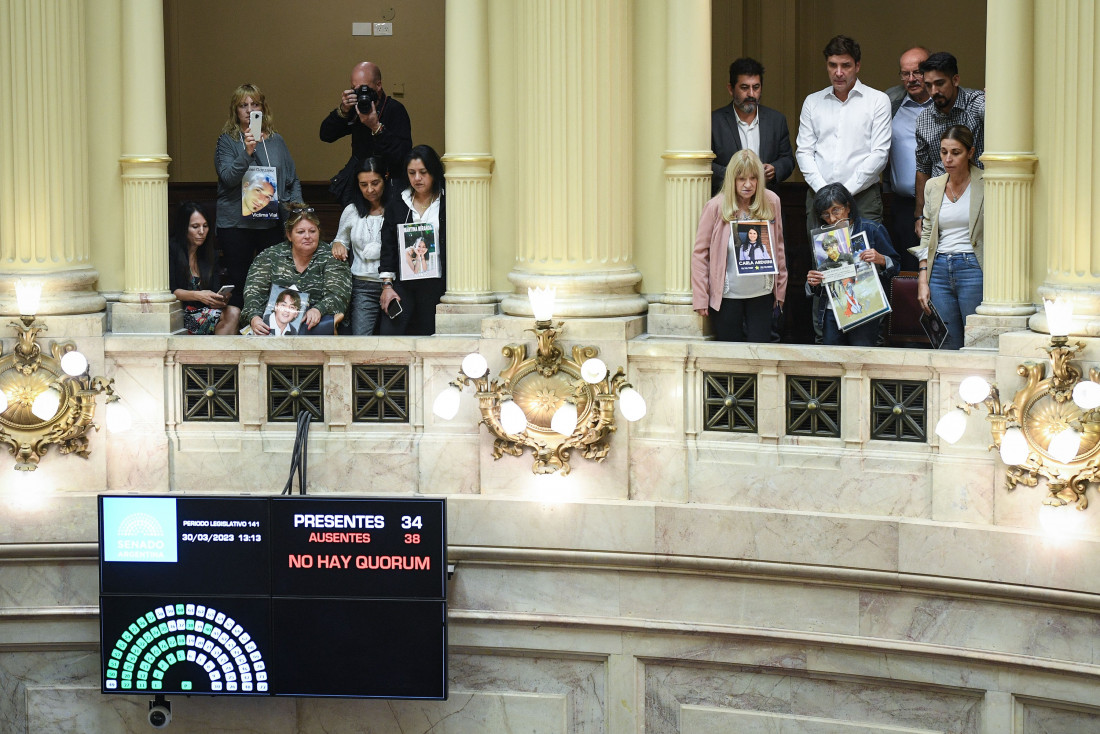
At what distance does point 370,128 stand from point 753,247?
2556 mm

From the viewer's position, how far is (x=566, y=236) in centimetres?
1141

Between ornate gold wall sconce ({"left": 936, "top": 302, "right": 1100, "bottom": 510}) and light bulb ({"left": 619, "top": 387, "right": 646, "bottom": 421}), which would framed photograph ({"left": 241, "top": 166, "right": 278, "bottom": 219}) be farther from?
ornate gold wall sconce ({"left": 936, "top": 302, "right": 1100, "bottom": 510})

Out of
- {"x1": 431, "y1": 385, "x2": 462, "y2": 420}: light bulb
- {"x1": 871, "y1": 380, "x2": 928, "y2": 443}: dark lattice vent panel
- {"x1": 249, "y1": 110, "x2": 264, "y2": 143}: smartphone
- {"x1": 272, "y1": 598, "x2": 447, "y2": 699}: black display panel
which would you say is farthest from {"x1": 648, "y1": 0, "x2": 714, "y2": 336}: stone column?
{"x1": 249, "y1": 110, "x2": 264, "y2": 143}: smartphone

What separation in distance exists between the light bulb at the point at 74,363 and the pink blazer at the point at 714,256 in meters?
3.59

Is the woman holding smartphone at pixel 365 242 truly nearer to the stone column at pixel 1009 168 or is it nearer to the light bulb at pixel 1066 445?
the stone column at pixel 1009 168

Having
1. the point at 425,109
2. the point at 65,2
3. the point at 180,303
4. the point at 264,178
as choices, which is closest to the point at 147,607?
the point at 180,303

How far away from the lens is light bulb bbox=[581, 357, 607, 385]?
10.9 meters

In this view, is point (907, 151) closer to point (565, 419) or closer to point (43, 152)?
point (565, 419)

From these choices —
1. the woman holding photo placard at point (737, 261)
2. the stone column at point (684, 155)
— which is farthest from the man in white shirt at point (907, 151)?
the stone column at point (684, 155)

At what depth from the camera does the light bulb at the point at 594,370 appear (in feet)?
35.8

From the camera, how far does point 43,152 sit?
38.4 ft

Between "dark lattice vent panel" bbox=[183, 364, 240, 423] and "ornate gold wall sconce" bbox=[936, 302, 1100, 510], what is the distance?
4271 millimetres

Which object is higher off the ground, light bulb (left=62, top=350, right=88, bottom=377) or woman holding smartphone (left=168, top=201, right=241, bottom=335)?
woman holding smartphone (left=168, top=201, right=241, bottom=335)

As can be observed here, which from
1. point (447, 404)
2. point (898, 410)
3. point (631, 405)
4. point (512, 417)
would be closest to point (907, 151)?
point (898, 410)
